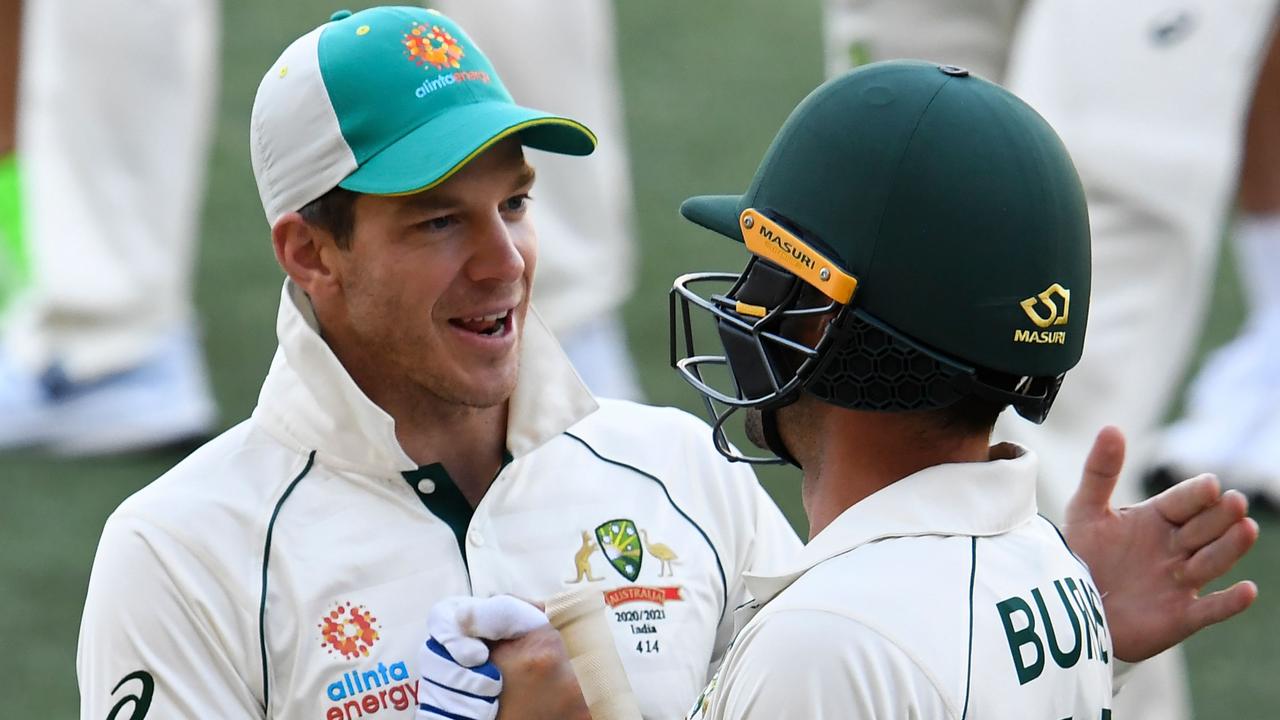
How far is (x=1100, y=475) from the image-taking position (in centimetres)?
275

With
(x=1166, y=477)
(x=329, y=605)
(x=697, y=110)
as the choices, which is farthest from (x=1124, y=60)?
(x=697, y=110)

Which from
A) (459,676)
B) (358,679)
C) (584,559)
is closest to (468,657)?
(459,676)

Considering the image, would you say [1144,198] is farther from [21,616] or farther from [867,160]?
[21,616]

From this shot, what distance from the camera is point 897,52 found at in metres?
5.23

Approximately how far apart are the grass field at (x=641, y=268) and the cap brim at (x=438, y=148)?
103 inches

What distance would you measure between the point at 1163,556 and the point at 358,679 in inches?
44.9

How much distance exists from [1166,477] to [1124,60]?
154 centimetres

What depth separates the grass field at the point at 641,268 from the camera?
5113 mm

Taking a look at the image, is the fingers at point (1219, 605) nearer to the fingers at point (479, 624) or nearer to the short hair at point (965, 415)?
the short hair at point (965, 415)

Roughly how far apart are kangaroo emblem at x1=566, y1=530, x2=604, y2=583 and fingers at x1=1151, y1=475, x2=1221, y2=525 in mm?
807

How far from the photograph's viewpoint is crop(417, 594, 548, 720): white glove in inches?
94.5

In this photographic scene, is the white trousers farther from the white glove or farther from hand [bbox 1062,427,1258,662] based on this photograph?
hand [bbox 1062,427,1258,662]

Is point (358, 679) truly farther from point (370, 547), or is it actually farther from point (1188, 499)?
point (1188, 499)

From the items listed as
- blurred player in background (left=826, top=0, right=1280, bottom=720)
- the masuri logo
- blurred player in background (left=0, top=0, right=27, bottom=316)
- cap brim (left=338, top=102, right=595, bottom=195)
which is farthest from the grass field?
the masuri logo
